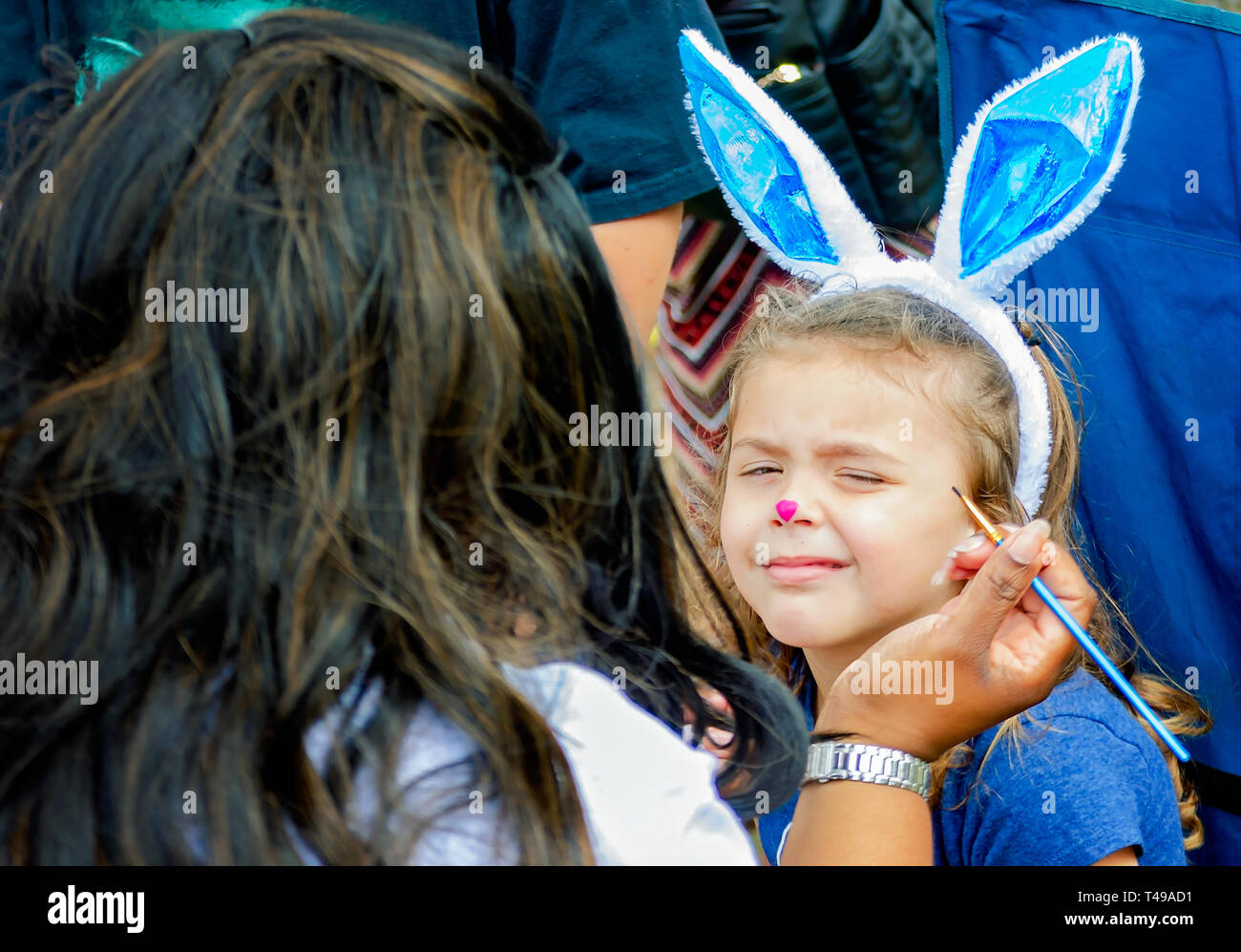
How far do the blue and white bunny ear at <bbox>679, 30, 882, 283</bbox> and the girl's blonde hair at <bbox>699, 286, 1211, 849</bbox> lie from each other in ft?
0.17

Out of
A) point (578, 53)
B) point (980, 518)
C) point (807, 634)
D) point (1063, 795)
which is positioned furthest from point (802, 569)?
point (578, 53)

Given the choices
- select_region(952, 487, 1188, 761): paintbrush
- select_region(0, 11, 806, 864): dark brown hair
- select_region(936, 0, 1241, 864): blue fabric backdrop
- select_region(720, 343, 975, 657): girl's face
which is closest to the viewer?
select_region(0, 11, 806, 864): dark brown hair

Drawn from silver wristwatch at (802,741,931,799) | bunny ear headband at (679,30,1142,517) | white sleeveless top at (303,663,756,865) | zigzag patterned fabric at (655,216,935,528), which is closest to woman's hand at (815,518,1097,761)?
silver wristwatch at (802,741,931,799)

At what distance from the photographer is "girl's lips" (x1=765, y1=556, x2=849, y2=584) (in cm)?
117

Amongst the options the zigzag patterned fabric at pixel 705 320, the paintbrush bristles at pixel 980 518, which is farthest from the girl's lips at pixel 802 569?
the zigzag patterned fabric at pixel 705 320

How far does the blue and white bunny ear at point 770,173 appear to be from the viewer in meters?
1.20

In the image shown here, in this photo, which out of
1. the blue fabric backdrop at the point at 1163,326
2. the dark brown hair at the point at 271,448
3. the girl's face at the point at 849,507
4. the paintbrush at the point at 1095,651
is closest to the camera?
the dark brown hair at the point at 271,448

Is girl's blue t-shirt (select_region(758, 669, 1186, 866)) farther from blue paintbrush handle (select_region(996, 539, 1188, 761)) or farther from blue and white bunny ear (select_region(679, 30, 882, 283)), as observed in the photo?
blue and white bunny ear (select_region(679, 30, 882, 283))

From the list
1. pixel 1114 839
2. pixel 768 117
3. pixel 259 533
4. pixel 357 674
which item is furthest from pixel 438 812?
pixel 768 117

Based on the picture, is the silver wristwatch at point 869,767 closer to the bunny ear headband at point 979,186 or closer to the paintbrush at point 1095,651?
the paintbrush at point 1095,651

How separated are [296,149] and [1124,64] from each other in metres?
0.80

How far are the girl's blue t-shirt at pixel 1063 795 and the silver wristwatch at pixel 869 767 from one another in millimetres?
90

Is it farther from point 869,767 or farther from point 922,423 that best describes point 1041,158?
point 869,767

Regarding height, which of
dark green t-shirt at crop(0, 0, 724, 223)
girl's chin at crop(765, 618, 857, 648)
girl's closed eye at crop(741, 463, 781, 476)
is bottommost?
girl's chin at crop(765, 618, 857, 648)
